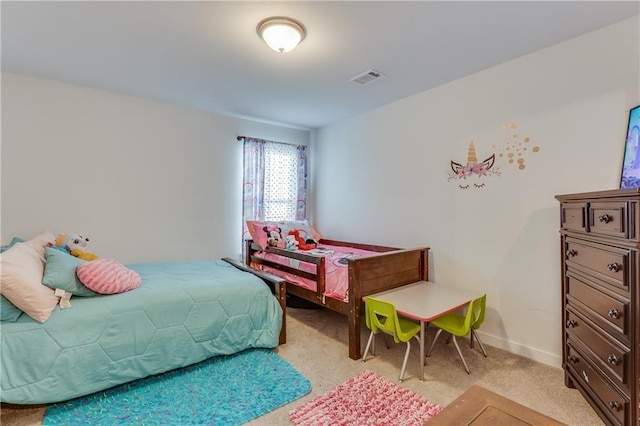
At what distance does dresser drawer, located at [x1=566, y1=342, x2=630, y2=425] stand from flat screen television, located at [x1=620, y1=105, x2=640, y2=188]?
1098mm

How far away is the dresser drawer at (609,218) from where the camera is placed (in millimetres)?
1479

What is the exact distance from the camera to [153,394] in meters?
1.98

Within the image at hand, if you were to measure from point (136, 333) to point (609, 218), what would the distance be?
2751 millimetres

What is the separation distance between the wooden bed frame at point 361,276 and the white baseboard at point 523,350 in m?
0.74

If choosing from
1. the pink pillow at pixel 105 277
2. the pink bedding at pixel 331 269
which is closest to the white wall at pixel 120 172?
the pink bedding at pixel 331 269

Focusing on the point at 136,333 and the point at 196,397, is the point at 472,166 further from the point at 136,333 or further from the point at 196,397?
the point at 136,333

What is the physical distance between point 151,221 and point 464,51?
3521 millimetres

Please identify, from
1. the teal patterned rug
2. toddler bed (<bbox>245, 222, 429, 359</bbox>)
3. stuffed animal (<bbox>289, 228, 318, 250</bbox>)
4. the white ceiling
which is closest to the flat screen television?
the white ceiling

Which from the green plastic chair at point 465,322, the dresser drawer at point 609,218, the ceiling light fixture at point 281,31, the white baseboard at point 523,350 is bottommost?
the white baseboard at point 523,350

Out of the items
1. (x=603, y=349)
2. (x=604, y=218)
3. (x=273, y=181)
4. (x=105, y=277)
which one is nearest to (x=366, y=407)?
(x=603, y=349)

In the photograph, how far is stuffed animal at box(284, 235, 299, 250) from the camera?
12.3 feet

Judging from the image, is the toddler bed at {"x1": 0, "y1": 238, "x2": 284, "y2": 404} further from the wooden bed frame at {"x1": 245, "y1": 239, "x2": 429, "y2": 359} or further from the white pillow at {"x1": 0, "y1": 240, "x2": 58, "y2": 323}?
the wooden bed frame at {"x1": 245, "y1": 239, "x2": 429, "y2": 359}

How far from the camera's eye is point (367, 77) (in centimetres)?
291

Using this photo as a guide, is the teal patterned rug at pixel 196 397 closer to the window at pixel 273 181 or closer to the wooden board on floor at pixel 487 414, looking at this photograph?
the wooden board on floor at pixel 487 414
